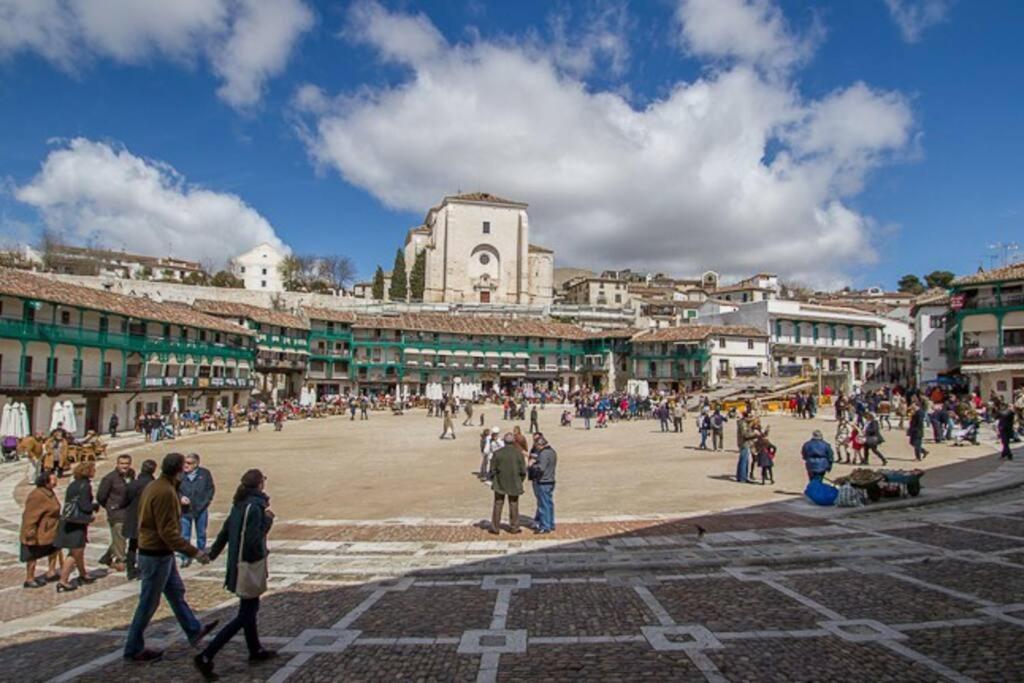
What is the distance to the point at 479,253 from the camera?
9250 centimetres

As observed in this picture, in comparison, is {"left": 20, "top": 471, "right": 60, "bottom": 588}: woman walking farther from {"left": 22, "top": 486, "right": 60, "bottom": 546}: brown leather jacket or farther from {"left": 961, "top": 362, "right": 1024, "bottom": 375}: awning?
{"left": 961, "top": 362, "right": 1024, "bottom": 375}: awning

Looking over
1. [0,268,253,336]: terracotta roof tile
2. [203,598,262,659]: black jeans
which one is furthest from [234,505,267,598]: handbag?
[0,268,253,336]: terracotta roof tile

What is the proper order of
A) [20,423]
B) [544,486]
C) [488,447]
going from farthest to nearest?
1. [20,423]
2. [488,447]
3. [544,486]

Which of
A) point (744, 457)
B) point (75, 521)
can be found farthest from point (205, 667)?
point (744, 457)

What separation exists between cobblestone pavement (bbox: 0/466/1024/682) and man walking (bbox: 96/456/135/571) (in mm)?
460

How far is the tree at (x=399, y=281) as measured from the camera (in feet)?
294

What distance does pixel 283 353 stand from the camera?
55156 mm

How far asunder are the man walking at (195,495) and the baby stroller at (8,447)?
16.3 m

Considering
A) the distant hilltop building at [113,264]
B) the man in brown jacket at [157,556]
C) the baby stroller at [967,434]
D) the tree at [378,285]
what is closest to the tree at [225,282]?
the distant hilltop building at [113,264]

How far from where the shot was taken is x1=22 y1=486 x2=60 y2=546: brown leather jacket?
7734mm

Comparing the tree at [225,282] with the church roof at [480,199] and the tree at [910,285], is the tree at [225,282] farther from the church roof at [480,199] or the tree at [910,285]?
the tree at [910,285]

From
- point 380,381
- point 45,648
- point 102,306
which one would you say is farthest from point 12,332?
point 380,381

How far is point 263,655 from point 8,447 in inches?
836

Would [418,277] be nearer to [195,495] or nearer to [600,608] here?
[195,495]
